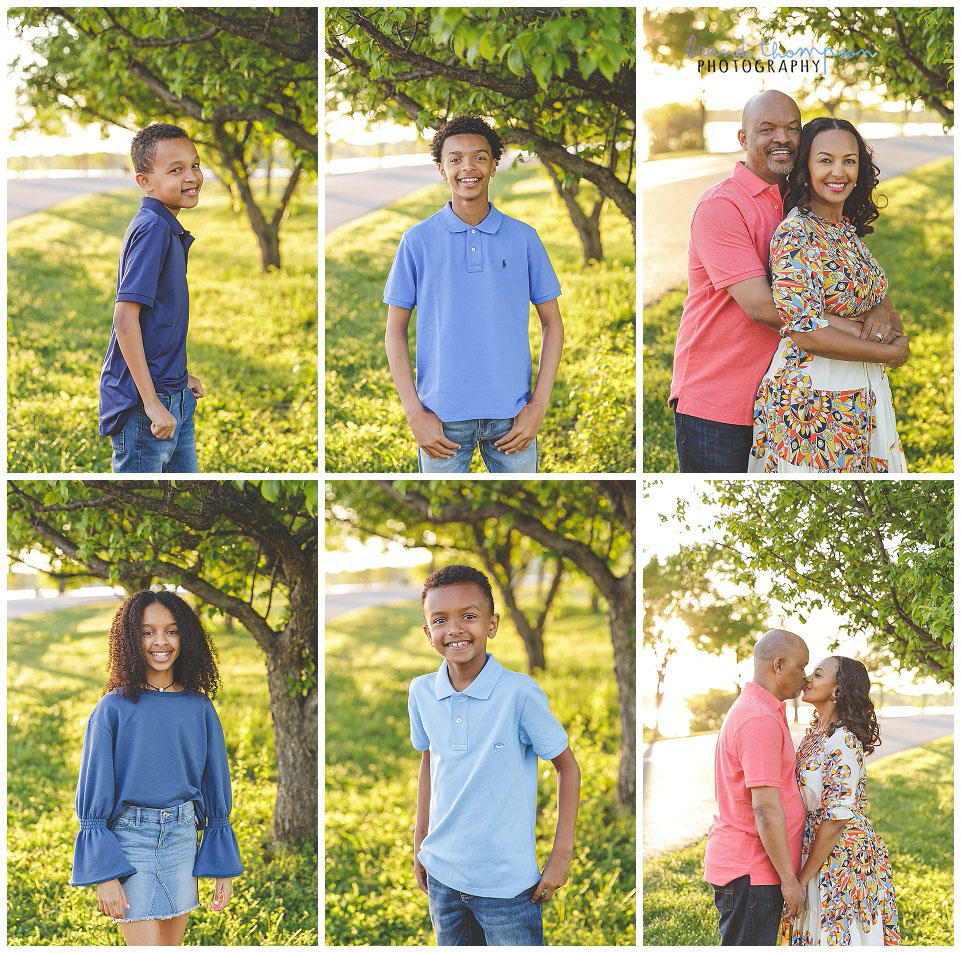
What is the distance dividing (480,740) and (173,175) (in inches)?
90.0

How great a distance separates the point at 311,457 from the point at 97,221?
6.04 metres

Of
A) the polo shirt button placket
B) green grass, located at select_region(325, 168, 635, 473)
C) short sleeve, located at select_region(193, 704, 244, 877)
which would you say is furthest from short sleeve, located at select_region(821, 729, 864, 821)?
short sleeve, located at select_region(193, 704, 244, 877)

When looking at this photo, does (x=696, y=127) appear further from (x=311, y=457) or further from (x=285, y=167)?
(x=285, y=167)

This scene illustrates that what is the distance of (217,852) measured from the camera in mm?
3648

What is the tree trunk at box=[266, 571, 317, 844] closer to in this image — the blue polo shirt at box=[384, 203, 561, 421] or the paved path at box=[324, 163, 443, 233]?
the blue polo shirt at box=[384, 203, 561, 421]

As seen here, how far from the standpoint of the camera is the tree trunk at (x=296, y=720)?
15.5 ft

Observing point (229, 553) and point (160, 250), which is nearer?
point (160, 250)

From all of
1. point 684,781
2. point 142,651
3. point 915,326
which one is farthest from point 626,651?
point 915,326

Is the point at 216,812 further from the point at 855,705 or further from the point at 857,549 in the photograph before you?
the point at 857,549

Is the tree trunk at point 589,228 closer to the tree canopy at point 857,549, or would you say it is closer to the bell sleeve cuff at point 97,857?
the tree canopy at point 857,549

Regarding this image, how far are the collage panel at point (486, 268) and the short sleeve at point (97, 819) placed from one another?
1.52 metres

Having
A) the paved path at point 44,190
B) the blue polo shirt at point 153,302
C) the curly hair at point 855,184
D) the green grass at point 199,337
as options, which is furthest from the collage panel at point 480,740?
the paved path at point 44,190

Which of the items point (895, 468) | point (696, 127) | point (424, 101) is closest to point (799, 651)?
point (895, 468)

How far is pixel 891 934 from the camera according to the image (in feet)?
12.4
